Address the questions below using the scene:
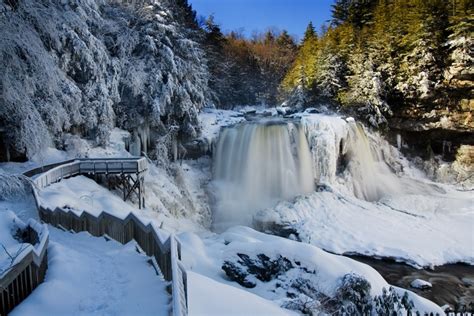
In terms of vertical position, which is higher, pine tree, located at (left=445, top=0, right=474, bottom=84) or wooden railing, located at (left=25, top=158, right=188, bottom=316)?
pine tree, located at (left=445, top=0, right=474, bottom=84)

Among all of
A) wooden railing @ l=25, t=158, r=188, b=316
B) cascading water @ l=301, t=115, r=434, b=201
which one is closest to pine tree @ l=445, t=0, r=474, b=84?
cascading water @ l=301, t=115, r=434, b=201

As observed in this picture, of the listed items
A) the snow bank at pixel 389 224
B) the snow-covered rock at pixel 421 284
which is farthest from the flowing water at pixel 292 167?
the snow-covered rock at pixel 421 284

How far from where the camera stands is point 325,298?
8633 millimetres

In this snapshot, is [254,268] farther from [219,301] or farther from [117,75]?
[117,75]

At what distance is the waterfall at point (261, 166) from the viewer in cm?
2405

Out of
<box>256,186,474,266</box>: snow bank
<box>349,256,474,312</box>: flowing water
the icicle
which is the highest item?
the icicle

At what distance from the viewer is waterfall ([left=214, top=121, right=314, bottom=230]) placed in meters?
24.0

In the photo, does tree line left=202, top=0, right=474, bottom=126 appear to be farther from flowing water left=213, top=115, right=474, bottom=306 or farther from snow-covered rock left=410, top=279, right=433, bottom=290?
snow-covered rock left=410, top=279, right=433, bottom=290

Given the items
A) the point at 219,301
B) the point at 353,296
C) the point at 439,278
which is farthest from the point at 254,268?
the point at 439,278

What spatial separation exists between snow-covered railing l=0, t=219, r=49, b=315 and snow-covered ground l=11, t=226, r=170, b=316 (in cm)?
11

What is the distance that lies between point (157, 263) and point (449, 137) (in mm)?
26971

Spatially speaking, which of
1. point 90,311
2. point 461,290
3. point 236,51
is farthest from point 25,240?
point 236,51

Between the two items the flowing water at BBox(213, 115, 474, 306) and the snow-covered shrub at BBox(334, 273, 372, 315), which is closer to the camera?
the snow-covered shrub at BBox(334, 273, 372, 315)

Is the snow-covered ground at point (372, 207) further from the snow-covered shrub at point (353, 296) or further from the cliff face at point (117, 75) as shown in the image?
the cliff face at point (117, 75)
